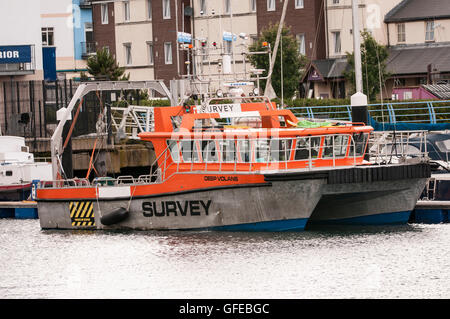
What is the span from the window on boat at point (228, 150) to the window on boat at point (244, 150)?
Result: 15 centimetres

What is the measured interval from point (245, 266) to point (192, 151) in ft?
14.5

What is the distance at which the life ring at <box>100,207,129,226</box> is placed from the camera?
2495 cm

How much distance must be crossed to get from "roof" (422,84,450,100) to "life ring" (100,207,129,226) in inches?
918

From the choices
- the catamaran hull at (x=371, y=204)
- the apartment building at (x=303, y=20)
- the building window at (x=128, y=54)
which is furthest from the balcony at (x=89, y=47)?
the catamaran hull at (x=371, y=204)

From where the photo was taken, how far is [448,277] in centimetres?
1898

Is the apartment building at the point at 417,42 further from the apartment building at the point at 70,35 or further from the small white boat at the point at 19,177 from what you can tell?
the small white boat at the point at 19,177

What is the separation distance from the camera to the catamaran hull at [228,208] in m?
23.3

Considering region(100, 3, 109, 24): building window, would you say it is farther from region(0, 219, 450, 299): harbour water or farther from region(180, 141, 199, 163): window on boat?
region(180, 141, 199, 163): window on boat

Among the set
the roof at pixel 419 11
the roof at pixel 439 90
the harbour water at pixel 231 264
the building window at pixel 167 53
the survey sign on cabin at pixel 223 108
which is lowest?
the harbour water at pixel 231 264

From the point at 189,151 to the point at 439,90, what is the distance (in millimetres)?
24404

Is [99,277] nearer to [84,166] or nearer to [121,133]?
[121,133]

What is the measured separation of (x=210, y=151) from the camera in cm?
2395

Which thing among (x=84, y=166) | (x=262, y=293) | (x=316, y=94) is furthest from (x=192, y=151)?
(x=316, y=94)

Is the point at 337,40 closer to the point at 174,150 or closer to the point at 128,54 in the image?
the point at 128,54
